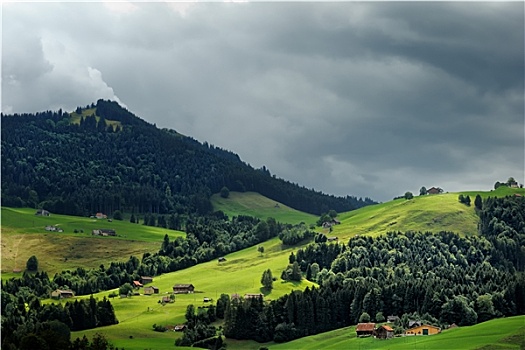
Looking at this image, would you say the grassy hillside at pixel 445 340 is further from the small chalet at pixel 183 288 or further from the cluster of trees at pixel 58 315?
the small chalet at pixel 183 288

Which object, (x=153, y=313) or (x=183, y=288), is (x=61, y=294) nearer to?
(x=183, y=288)

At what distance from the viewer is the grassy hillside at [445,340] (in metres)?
102

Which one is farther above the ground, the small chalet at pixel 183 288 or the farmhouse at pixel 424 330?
the small chalet at pixel 183 288

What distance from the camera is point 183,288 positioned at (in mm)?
197000

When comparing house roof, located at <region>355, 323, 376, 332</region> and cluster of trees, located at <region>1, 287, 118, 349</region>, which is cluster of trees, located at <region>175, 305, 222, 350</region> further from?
house roof, located at <region>355, 323, 376, 332</region>

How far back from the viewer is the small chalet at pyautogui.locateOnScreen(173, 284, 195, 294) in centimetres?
19488

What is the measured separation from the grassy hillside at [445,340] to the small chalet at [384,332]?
10.7 feet

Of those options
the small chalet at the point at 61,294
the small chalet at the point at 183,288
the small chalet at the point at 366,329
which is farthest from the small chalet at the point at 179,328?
the small chalet at the point at 61,294

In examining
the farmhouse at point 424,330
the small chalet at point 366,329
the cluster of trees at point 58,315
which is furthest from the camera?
the cluster of trees at point 58,315

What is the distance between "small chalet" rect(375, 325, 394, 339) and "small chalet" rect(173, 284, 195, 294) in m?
75.2

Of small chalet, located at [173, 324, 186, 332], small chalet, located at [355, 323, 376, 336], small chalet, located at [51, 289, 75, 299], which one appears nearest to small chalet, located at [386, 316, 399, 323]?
small chalet, located at [355, 323, 376, 336]

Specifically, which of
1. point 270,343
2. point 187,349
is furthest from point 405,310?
point 187,349

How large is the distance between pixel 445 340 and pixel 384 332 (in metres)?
18.5

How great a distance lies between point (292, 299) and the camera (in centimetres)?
15338
